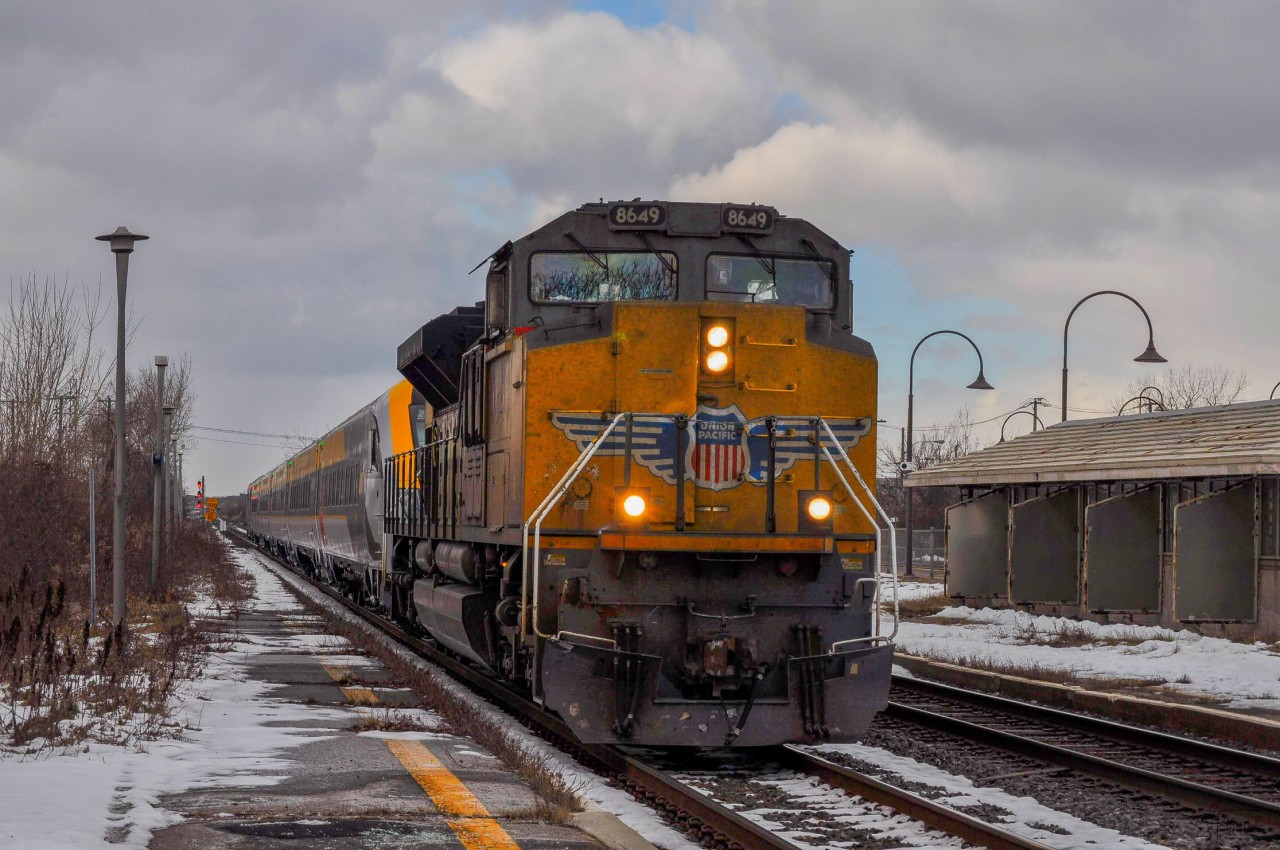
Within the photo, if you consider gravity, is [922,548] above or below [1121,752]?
above

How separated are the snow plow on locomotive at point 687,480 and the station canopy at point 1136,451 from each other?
10947 mm

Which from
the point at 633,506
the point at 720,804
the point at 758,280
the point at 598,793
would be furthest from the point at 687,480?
the point at 720,804

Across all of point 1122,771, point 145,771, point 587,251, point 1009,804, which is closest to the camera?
point 145,771

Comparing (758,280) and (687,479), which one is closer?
(687,479)

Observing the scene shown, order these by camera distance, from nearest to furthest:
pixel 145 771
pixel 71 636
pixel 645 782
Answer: pixel 145 771 < pixel 645 782 < pixel 71 636

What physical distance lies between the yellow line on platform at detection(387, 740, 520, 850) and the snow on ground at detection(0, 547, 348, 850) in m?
0.77

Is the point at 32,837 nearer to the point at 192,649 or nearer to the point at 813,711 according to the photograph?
the point at 813,711

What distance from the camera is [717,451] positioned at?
9805 mm

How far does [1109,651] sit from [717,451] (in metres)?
11.1

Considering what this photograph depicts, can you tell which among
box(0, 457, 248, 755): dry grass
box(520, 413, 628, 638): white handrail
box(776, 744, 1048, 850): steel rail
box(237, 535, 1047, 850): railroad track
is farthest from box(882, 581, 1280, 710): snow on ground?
box(0, 457, 248, 755): dry grass

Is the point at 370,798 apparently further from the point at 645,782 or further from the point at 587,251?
the point at 587,251

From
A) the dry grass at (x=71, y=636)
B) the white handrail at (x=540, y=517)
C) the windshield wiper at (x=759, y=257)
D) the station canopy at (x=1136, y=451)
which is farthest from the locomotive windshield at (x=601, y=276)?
the station canopy at (x=1136, y=451)

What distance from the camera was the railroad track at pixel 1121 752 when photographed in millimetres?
8523

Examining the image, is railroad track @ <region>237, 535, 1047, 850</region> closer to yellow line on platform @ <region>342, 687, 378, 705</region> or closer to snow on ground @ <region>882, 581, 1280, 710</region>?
yellow line on platform @ <region>342, 687, 378, 705</region>
